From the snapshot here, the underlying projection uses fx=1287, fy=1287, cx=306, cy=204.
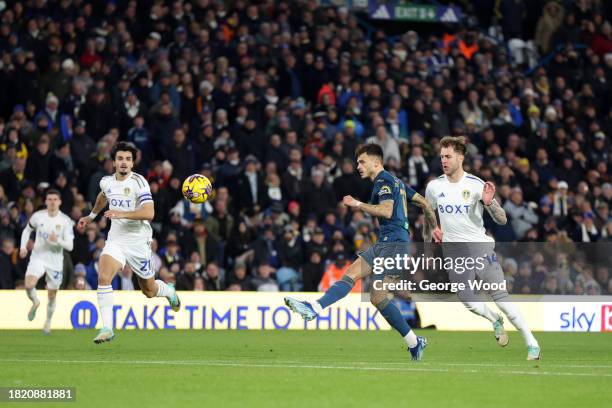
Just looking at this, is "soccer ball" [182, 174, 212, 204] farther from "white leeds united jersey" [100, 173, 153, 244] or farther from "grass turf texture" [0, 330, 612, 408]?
"grass turf texture" [0, 330, 612, 408]

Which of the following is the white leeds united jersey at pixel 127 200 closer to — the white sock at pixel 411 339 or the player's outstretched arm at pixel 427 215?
the player's outstretched arm at pixel 427 215

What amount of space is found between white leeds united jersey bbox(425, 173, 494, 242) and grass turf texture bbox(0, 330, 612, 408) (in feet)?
4.83

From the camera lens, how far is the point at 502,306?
14781 mm

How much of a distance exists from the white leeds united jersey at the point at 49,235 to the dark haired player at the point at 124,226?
15.3 ft

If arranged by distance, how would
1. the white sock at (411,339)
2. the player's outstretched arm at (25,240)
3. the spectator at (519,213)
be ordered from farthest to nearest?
the spectator at (519,213) → the player's outstretched arm at (25,240) → the white sock at (411,339)

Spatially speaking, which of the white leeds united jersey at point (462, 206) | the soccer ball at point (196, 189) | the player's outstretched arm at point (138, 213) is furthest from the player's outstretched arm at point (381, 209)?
the soccer ball at point (196, 189)

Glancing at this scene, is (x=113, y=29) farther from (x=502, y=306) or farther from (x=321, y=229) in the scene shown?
(x=502, y=306)

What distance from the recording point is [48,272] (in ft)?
70.0

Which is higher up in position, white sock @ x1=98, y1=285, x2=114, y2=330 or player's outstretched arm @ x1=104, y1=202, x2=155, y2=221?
player's outstretched arm @ x1=104, y1=202, x2=155, y2=221

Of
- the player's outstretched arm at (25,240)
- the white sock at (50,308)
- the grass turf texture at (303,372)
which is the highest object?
the player's outstretched arm at (25,240)

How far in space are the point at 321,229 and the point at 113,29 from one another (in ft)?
20.3

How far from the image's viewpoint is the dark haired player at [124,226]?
16328 mm

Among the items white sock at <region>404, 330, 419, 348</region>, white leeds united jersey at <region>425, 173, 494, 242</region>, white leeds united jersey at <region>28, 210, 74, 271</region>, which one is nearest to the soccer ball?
white leeds united jersey at <region>425, 173, 494, 242</region>

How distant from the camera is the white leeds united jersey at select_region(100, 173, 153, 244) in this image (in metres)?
16.5
